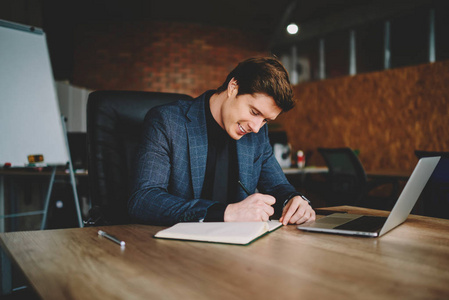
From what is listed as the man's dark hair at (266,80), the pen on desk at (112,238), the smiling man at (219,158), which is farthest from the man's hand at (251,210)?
the man's dark hair at (266,80)

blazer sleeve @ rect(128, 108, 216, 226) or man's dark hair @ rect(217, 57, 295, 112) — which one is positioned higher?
man's dark hair @ rect(217, 57, 295, 112)

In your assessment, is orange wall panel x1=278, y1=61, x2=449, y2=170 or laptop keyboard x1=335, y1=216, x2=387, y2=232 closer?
laptop keyboard x1=335, y1=216, x2=387, y2=232

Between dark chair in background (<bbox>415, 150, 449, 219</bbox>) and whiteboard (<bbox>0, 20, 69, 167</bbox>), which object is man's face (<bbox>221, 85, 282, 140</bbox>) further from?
whiteboard (<bbox>0, 20, 69, 167</bbox>)

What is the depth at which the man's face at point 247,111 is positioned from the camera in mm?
1206

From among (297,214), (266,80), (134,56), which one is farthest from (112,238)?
(134,56)

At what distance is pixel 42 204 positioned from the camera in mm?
3102

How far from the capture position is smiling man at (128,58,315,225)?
968 millimetres

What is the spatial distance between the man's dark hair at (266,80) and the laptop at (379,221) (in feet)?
1.47

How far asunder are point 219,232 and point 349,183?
2597mm

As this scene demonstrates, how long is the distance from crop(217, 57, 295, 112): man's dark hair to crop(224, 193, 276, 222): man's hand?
409 mm

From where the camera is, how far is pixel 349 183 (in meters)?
3.09

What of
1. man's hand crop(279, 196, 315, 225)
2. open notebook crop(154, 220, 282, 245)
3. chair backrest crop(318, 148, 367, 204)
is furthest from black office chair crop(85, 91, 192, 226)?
chair backrest crop(318, 148, 367, 204)

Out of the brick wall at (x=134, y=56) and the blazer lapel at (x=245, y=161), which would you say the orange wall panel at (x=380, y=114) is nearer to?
the brick wall at (x=134, y=56)

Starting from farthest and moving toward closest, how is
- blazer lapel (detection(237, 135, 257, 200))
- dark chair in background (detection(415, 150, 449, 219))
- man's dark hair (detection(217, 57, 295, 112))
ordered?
dark chair in background (detection(415, 150, 449, 219))
blazer lapel (detection(237, 135, 257, 200))
man's dark hair (detection(217, 57, 295, 112))
